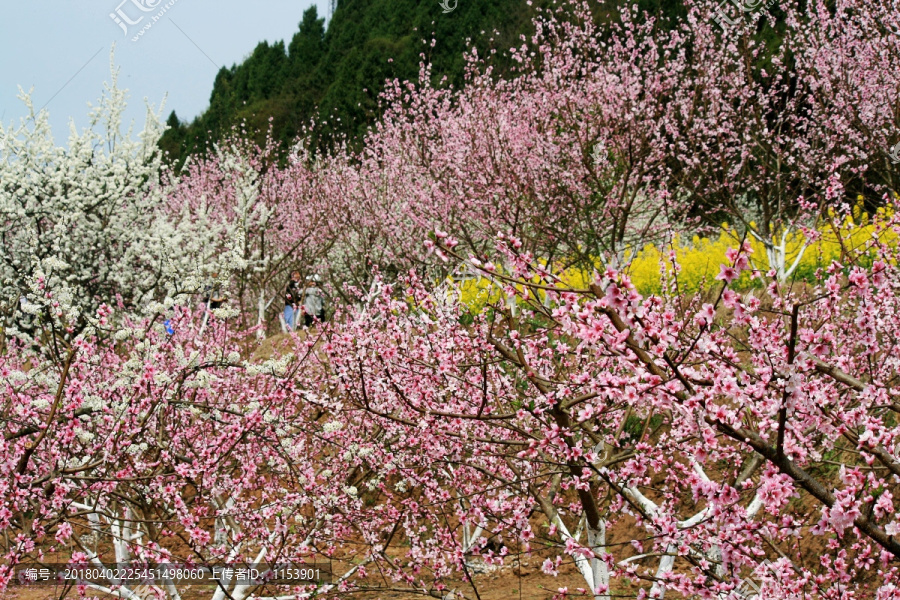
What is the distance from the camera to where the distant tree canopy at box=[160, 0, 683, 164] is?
25.7m

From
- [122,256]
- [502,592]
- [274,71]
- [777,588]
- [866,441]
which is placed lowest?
[502,592]

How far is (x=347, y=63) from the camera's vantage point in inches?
1212

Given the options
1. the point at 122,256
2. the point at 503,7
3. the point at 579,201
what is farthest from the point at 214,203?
the point at 503,7

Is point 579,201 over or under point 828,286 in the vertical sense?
over

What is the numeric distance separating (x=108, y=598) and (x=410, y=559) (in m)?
2.49

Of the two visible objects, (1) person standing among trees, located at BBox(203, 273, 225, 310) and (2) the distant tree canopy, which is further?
(2) the distant tree canopy

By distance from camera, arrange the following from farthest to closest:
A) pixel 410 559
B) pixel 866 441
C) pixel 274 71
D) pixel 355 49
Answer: pixel 274 71
pixel 355 49
pixel 410 559
pixel 866 441

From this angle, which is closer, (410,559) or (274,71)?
(410,559)

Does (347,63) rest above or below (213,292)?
above

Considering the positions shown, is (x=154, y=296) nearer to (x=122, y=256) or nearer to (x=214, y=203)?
(x=122, y=256)

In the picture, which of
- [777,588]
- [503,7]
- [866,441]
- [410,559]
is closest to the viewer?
[866,441]

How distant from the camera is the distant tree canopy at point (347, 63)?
84.2ft

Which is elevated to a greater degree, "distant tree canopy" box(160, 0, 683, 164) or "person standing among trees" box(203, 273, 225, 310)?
"distant tree canopy" box(160, 0, 683, 164)

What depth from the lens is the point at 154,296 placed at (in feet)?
30.4
